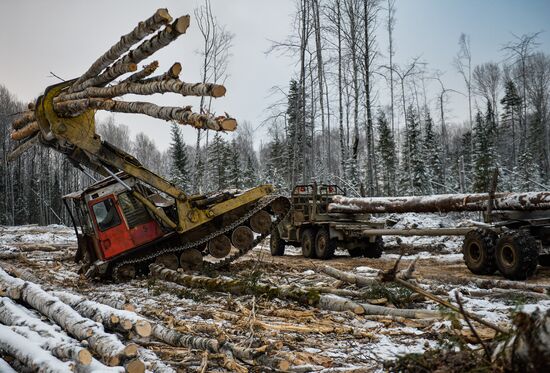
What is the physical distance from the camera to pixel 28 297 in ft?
20.4

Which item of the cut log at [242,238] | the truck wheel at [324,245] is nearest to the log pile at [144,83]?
the cut log at [242,238]

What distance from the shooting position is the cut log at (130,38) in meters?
5.96

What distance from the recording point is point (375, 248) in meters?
14.4

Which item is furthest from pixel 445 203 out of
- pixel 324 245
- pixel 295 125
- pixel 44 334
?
pixel 295 125

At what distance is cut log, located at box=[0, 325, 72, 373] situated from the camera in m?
4.04

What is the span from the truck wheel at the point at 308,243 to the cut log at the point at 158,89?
8.71 metres

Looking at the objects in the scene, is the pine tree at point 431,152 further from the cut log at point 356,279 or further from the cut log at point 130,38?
the cut log at point 130,38

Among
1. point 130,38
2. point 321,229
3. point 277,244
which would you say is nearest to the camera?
point 130,38

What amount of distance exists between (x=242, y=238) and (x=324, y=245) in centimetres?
354

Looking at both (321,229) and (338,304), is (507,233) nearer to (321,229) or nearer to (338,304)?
(338,304)

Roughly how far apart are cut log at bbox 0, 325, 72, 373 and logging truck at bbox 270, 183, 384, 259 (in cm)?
934

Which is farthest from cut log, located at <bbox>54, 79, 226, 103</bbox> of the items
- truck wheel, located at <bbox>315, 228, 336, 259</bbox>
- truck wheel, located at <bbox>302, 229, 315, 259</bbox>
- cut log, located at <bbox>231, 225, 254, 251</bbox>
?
truck wheel, located at <bbox>302, 229, 315, 259</bbox>

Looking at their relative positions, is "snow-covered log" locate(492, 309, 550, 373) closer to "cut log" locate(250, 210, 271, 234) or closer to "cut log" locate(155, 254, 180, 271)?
"cut log" locate(250, 210, 271, 234)

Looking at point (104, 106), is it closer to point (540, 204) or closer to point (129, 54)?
point (129, 54)
